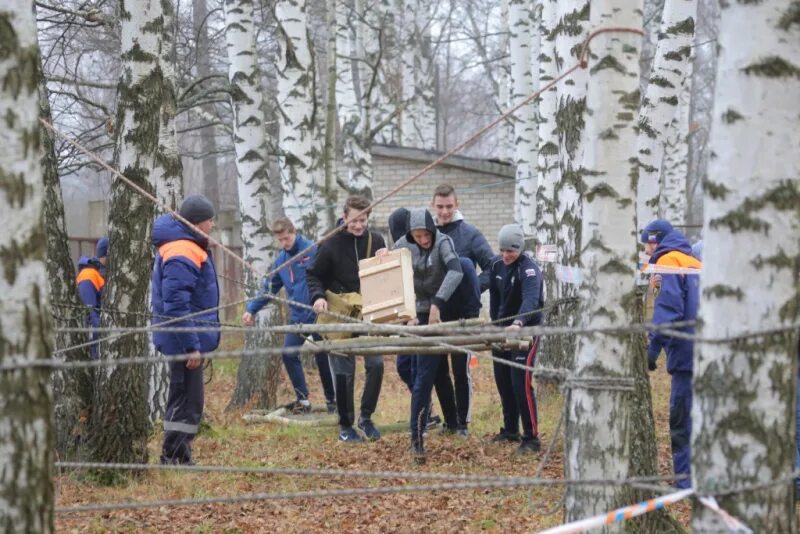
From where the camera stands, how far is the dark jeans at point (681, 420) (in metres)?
7.71

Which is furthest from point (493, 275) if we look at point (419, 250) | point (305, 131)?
point (305, 131)

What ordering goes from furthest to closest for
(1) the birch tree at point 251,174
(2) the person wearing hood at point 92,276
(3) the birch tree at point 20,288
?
(1) the birch tree at point 251,174 < (2) the person wearing hood at point 92,276 < (3) the birch tree at point 20,288

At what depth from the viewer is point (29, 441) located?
12.7 ft

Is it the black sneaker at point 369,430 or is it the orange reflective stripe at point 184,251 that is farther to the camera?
the black sneaker at point 369,430

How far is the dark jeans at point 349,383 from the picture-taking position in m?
9.99

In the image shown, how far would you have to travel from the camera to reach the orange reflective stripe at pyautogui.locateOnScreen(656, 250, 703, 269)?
773 cm

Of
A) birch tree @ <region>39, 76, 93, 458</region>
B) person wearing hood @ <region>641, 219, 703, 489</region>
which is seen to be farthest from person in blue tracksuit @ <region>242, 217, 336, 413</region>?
person wearing hood @ <region>641, 219, 703, 489</region>

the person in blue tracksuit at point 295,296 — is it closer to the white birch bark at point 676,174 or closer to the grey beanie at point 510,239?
the grey beanie at point 510,239

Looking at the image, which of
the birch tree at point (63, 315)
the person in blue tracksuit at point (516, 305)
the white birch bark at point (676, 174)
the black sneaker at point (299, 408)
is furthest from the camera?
the white birch bark at point (676, 174)

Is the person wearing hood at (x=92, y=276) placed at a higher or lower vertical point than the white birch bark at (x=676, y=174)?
lower

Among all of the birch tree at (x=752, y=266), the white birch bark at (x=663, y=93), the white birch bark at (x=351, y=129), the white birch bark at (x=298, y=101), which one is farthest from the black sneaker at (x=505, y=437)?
the white birch bark at (x=351, y=129)

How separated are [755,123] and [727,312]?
1.99ft

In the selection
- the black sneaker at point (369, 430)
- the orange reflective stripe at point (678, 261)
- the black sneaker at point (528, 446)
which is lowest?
the black sneaker at point (528, 446)

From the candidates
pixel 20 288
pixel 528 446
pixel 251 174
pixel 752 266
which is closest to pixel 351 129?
pixel 251 174
